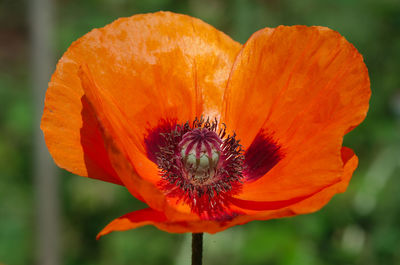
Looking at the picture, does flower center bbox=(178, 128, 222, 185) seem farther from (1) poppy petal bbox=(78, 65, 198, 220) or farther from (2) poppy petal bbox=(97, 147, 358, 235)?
(2) poppy petal bbox=(97, 147, 358, 235)

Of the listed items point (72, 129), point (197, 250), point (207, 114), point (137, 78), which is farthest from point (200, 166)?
point (197, 250)

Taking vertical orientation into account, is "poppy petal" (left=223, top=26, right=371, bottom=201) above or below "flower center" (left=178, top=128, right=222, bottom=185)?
above

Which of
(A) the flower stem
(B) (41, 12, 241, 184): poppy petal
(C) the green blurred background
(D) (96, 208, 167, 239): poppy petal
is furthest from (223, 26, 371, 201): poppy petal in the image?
(C) the green blurred background

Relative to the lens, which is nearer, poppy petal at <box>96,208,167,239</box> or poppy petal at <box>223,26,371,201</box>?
poppy petal at <box>96,208,167,239</box>

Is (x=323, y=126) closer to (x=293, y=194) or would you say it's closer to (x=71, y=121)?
(x=293, y=194)

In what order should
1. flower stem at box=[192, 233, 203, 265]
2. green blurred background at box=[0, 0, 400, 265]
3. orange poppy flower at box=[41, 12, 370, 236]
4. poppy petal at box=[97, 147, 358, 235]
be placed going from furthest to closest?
green blurred background at box=[0, 0, 400, 265] → orange poppy flower at box=[41, 12, 370, 236] → flower stem at box=[192, 233, 203, 265] → poppy petal at box=[97, 147, 358, 235]

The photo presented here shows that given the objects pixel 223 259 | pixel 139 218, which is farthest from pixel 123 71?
pixel 223 259
